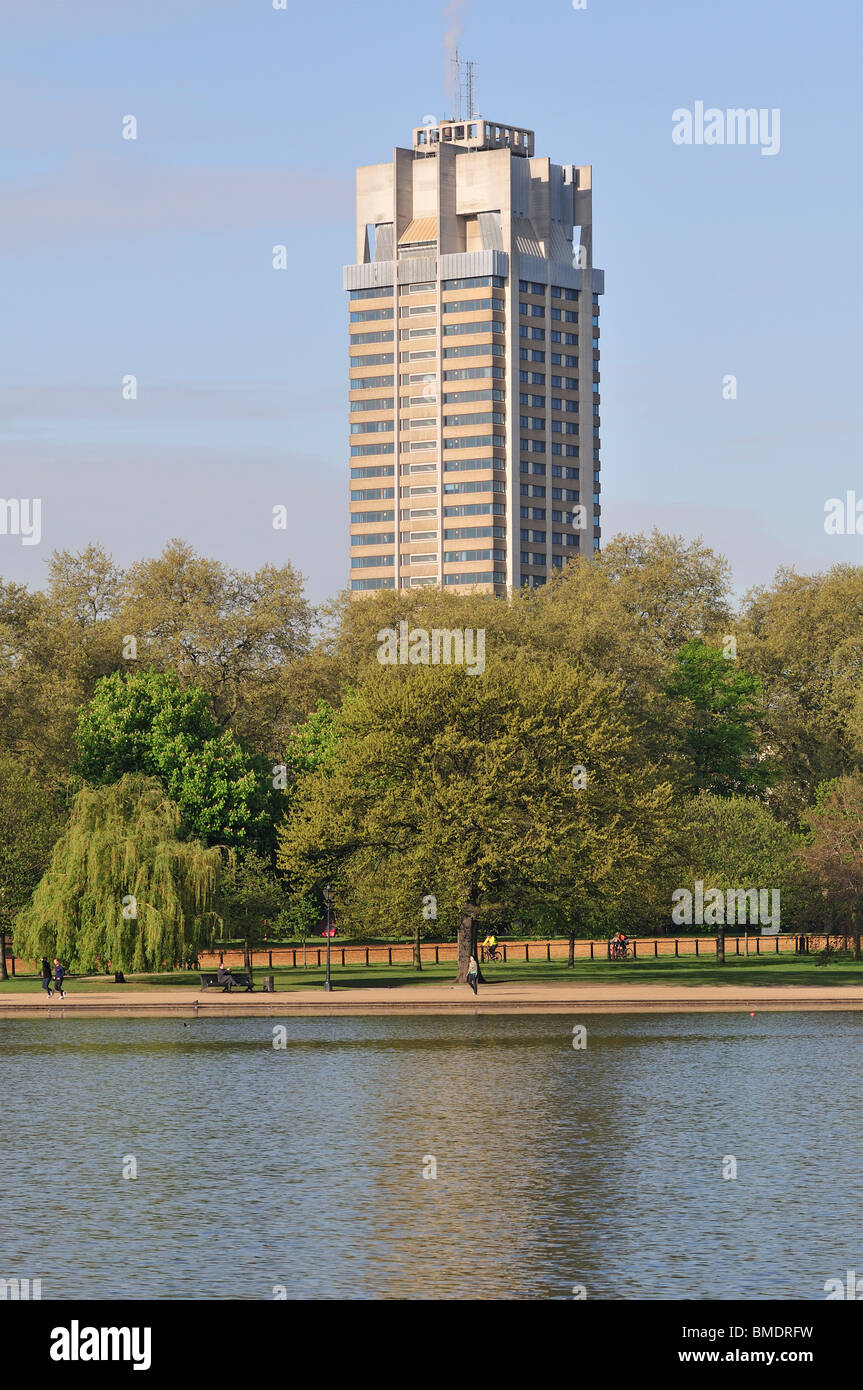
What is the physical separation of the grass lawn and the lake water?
21.2 m

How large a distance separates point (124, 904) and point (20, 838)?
10898 millimetres

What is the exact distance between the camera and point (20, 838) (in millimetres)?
71750

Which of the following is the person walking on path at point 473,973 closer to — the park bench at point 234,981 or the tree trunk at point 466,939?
the tree trunk at point 466,939

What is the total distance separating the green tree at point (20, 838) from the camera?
7088cm

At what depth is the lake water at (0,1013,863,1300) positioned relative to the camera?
20156 mm

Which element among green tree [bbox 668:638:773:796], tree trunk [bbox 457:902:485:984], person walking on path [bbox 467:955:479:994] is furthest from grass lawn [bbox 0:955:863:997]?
green tree [bbox 668:638:773:796]

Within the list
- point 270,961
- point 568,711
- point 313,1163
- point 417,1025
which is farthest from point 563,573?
point 313,1163

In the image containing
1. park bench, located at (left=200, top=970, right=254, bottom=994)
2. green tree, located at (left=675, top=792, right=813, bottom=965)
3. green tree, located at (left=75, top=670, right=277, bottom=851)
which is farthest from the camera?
green tree, located at (left=675, top=792, right=813, bottom=965)

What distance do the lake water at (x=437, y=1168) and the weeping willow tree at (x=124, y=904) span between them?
643 inches

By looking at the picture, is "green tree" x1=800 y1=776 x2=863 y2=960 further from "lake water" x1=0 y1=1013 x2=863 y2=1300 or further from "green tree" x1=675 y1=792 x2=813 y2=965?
"lake water" x1=0 y1=1013 x2=863 y2=1300

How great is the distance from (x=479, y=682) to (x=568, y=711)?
132 inches

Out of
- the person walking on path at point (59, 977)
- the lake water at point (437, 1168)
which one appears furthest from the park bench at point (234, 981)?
the lake water at point (437, 1168)

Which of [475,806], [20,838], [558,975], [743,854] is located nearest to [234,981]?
[475,806]
